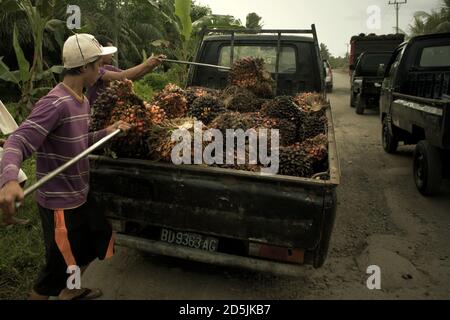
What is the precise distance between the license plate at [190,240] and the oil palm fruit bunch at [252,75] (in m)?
2.38

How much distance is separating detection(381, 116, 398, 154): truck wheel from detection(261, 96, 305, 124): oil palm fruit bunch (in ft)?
11.9

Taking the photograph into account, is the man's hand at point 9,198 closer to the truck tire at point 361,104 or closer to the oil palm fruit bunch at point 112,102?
the oil palm fruit bunch at point 112,102

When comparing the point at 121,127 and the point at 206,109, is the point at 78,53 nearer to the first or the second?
the point at 121,127

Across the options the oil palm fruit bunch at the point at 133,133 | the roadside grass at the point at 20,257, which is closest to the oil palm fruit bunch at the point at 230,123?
the oil palm fruit bunch at the point at 133,133

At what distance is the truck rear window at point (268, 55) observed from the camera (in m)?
5.38

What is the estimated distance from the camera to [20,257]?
3.54 m

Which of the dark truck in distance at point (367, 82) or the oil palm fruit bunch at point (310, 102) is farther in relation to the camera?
the dark truck in distance at point (367, 82)

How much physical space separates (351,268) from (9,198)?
9.25 ft

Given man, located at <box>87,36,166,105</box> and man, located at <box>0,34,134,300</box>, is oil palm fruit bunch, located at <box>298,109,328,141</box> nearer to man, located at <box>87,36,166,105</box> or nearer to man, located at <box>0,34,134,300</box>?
man, located at <box>87,36,166,105</box>

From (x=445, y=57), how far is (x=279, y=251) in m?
5.32

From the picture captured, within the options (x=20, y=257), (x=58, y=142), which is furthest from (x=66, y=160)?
(x=20, y=257)

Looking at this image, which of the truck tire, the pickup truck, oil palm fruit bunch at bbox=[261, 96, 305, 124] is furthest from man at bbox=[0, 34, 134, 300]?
the truck tire

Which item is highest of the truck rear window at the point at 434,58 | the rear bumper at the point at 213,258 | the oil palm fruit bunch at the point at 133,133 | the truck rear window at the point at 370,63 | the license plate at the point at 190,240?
the truck rear window at the point at 370,63
